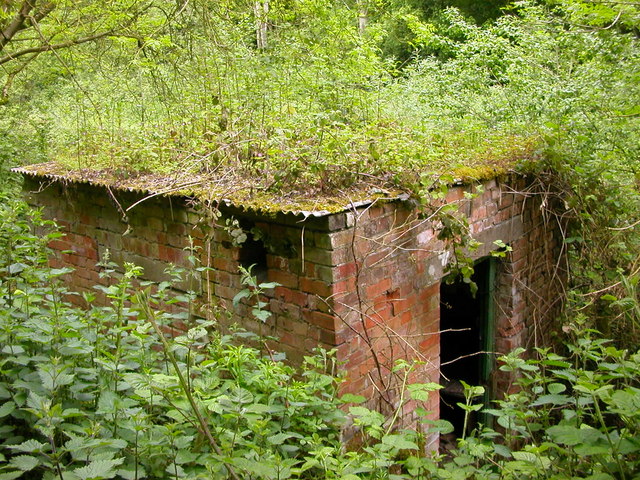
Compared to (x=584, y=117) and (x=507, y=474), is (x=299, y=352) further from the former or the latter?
(x=584, y=117)

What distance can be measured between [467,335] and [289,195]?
3.22 metres

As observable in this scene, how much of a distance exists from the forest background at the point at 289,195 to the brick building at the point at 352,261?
0.81 feet

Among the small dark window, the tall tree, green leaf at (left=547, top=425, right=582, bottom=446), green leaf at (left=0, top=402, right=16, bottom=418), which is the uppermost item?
the tall tree

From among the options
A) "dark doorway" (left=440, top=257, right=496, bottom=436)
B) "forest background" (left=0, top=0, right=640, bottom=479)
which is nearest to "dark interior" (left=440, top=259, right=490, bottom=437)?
"dark doorway" (left=440, top=257, right=496, bottom=436)

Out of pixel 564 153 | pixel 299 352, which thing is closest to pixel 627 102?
pixel 564 153

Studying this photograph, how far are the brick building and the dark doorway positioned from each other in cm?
2

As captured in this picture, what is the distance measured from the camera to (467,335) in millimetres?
6082

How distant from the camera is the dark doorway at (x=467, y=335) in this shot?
5.58 metres

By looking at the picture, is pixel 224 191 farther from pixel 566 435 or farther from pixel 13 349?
pixel 566 435

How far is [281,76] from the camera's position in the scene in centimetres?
689

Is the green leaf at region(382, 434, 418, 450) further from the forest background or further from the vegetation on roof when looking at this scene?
the vegetation on roof

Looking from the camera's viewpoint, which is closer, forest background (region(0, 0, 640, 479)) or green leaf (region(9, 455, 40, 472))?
green leaf (region(9, 455, 40, 472))

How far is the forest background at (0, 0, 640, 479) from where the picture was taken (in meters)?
2.40

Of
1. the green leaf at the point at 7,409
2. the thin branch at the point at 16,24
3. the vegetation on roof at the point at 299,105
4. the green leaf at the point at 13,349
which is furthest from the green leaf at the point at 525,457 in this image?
the thin branch at the point at 16,24
